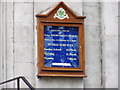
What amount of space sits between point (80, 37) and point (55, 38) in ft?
1.96

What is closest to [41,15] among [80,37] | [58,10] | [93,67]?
[58,10]

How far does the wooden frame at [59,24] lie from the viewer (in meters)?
9.57

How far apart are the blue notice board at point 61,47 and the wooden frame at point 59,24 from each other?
88 millimetres

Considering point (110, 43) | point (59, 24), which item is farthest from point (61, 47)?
point (110, 43)

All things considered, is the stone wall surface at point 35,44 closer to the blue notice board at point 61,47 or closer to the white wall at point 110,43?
the white wall at point 110,43

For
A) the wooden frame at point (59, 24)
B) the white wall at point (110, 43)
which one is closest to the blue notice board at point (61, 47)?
the wooden frame at point (59, 24)

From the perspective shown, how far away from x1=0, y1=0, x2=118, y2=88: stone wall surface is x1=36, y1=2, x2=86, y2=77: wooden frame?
0.51 ft

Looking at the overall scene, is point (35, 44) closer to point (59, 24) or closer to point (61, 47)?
point (61, 47)

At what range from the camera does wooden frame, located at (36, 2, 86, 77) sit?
9.57 metres

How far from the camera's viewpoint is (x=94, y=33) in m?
10.1

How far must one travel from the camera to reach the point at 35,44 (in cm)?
978

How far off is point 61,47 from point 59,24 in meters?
0.55

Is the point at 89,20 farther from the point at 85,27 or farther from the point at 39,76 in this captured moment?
the point at 39,76

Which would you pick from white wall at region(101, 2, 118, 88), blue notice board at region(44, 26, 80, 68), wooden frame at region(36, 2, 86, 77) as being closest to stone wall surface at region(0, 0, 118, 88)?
white wall at region(101, 2, 118, 88)
